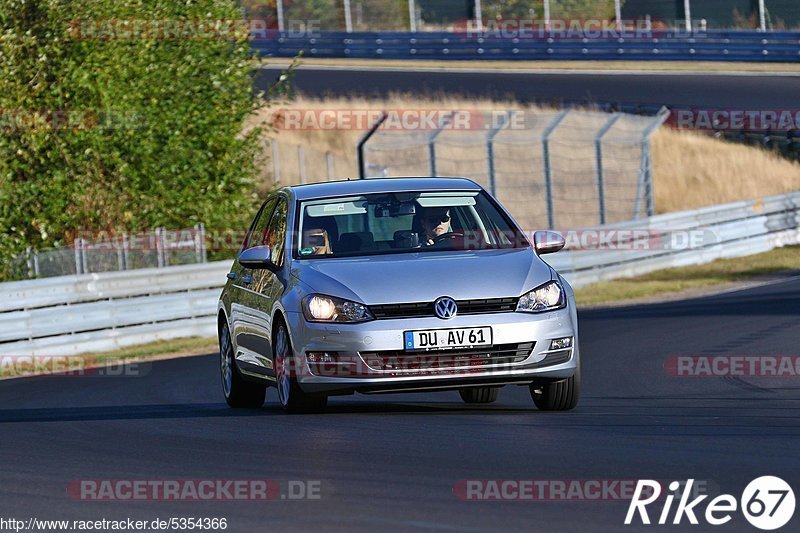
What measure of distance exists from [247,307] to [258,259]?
89 cm

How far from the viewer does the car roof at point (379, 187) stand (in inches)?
425

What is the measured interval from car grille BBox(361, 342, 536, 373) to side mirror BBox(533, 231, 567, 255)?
112 centimetres

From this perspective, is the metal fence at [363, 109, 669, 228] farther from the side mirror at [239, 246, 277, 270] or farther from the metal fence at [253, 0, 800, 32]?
the side mirror at [239, 246, 277, 270]

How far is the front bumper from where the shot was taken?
9359mm

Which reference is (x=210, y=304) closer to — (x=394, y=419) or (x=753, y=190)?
(x=394, y=419)

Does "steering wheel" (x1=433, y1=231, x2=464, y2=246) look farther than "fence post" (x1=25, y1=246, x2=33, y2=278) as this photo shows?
No

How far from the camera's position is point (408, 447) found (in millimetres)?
8383

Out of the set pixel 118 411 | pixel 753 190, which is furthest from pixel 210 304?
pixel 753 190

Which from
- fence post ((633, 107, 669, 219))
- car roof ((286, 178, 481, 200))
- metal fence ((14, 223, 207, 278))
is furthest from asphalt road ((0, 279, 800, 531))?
fence post ((633, 107, 669, 219))

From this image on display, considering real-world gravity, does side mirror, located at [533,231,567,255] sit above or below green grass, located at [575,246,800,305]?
above

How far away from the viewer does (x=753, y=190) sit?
3631cm

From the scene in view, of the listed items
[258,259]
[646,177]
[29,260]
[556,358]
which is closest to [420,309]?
[556,358]

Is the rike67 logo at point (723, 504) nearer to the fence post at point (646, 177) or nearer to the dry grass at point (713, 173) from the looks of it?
the fence post at point (646, 177)

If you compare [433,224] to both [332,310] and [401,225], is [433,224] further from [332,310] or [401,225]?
[332,310]
